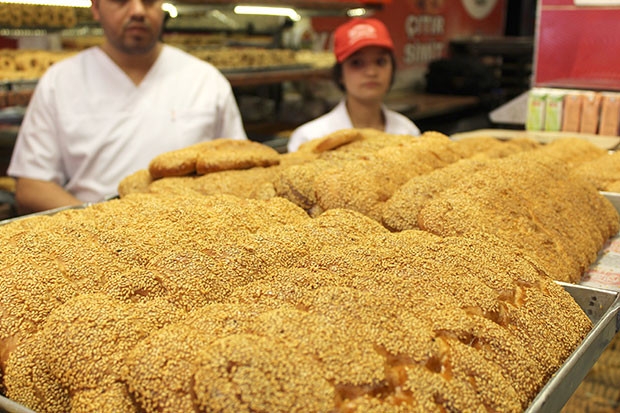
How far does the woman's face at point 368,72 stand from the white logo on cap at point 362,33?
0.07m

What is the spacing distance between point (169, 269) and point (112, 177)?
84.2 inches

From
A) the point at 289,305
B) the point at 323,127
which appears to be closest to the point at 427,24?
the point at 323,127

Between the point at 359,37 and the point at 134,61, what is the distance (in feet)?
4.13

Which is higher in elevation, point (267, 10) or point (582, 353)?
point (267, 10)

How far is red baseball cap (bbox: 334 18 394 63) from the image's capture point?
3.45 meters

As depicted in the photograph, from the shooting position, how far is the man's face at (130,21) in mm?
2871

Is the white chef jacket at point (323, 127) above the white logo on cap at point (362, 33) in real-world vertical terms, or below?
below

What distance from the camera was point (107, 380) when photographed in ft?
2.90

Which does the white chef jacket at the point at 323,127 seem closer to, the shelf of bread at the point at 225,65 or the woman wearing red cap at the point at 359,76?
the woman wearing red cap at the point at 359,76

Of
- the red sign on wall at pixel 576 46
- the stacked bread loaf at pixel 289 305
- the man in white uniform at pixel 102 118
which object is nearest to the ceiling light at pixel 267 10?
the man in white uniform at pixel 102 118

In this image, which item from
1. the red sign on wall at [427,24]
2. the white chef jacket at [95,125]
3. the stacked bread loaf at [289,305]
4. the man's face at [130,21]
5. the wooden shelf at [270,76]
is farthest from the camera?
the red sign on wall at [427,24]

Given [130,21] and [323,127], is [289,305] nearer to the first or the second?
[130,21]

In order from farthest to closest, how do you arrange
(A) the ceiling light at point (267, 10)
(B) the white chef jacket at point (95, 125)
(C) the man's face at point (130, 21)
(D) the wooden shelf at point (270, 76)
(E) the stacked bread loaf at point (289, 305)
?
(A) the ceiling light at point (267, 10) < (D) the wooden shelf at point (270, 76) < (B) the white chef jacket at point (95, 125) < (C) the man's face at point (130, 21) < (E) the stacked bread loaf at point (289, 305)

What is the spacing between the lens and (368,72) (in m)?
3.53
